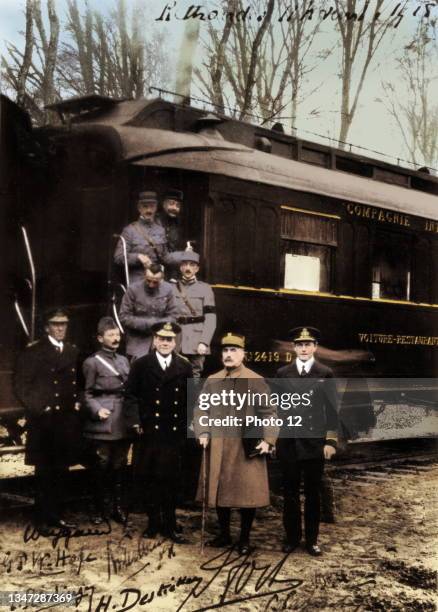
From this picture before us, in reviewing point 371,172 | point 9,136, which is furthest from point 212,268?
point 371,172

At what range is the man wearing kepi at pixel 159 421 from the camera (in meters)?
5.04

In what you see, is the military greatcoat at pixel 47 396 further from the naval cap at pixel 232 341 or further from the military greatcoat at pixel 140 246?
the naval cap at pixel 232 341

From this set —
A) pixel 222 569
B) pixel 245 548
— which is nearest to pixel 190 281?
pixel 245 548

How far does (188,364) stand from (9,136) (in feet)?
6.92

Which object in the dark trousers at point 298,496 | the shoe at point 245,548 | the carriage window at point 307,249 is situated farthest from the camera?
the carriage window at point 307,249

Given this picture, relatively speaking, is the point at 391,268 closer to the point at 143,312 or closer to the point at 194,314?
the point at 194,314

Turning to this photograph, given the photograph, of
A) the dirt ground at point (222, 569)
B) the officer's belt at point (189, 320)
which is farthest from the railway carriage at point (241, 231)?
the dirt ground at point (222, 569)

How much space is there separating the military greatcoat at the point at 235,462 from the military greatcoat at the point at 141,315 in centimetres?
66

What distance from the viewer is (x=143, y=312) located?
5270 mm

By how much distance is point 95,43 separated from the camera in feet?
19.6

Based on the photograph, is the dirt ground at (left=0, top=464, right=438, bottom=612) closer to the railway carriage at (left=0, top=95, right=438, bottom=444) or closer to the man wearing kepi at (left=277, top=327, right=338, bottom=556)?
the man wearing kepi at (left=277, top=327, right=338, bottom=556)

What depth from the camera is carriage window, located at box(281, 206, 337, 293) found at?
6586 millimetres

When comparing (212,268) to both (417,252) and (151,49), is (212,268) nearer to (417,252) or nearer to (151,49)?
(151,49)

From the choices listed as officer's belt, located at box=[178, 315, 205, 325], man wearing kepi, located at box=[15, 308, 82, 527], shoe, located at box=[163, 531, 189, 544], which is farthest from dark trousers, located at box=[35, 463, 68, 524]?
officer's belt, located at box=[178, 315, 205, 325]
